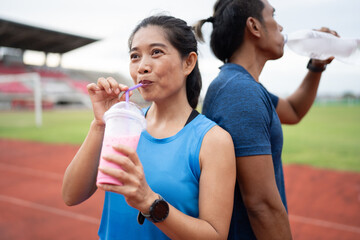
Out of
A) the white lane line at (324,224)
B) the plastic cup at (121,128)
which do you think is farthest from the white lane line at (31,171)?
the plastic cup at (121,128)

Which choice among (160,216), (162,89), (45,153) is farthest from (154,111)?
(45,153)

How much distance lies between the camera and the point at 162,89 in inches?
51.5

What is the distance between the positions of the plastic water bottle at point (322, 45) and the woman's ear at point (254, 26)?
416 mm

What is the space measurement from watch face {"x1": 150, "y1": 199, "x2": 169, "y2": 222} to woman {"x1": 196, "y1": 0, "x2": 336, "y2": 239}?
49 centimetres

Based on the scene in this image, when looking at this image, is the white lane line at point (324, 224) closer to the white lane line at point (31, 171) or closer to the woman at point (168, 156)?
the woman at point (168, 156)

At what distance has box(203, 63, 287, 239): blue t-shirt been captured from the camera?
1.33 metres

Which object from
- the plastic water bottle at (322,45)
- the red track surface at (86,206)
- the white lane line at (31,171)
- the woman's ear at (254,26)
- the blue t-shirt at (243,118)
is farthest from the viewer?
the white lane line at (31,171)

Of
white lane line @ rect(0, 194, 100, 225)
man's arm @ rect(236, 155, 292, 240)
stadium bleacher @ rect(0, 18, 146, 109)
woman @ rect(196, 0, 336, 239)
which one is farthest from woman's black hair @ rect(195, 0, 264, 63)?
stadium bleacher @ rect(0, 18, 146, 109)

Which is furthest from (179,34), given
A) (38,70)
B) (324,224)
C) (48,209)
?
(38,70)

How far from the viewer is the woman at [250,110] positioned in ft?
4.39

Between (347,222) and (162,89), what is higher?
(162,89)

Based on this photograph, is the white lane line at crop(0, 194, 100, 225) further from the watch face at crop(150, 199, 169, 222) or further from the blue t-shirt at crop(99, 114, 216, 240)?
the watch face at crop(150, 199, 169, 222)

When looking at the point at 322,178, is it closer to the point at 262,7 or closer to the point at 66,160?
the point at 262,7

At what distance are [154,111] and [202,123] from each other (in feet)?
1.11
